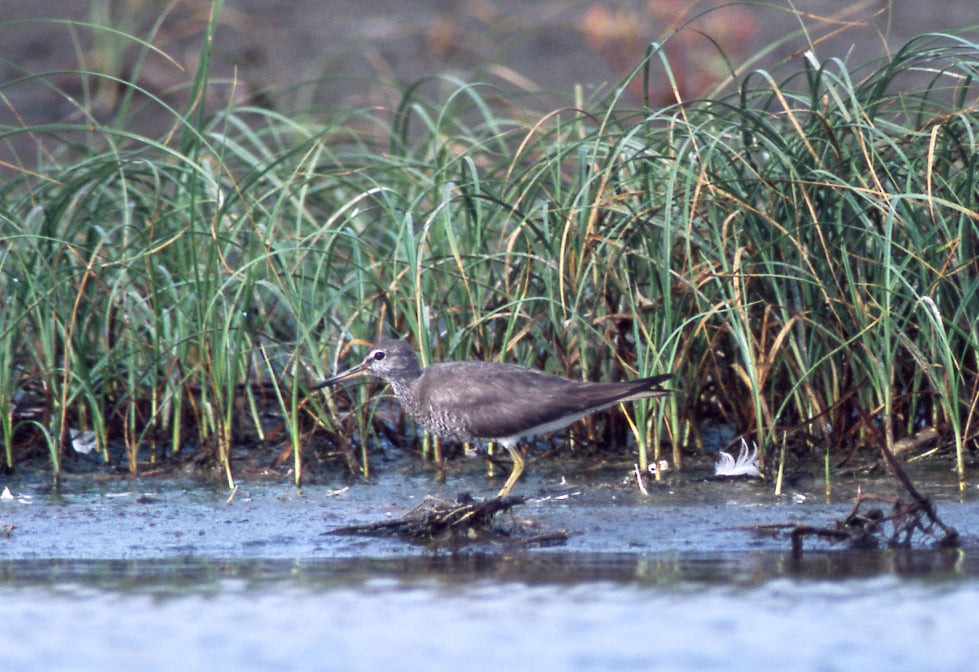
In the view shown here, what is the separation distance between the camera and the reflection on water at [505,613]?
12.2 ft

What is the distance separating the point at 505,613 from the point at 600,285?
1942mm

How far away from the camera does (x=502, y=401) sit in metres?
5.32

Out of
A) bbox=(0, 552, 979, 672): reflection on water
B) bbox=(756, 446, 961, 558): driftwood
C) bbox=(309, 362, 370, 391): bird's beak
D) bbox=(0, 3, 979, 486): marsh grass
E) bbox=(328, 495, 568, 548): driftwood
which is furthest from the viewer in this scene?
bbox=(309, 362, 370, 391): bird's beak

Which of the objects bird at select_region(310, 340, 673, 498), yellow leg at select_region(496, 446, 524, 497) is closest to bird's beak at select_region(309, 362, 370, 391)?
bird at select_region(310, 340, 673, 498)

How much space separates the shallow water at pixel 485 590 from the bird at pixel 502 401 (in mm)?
295

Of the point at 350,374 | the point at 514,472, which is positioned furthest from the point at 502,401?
the point at 350,374

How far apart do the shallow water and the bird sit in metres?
0.29

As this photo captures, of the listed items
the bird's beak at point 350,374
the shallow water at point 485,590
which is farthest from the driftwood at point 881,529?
the bird's beak at point 350,374

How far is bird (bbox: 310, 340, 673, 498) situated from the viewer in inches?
207

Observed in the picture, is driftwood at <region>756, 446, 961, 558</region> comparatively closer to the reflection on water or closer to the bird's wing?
the reflection on water

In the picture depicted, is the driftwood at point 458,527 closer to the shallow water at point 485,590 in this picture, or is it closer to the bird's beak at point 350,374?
the shallow water at point 485,590

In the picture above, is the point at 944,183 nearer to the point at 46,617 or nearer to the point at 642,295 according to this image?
the point at 642,295

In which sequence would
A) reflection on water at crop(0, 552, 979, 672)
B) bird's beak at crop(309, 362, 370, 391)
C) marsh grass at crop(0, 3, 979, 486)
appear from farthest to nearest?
bird's beak at crop(309, 362, 370, 391)
marsh grass at crop(0, 3, 979, 486)
reflection on water at crop(0, 552, 979, 672)

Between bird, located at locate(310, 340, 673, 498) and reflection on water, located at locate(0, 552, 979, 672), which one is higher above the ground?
bird, located at locate(310, 340, 673, 498)
